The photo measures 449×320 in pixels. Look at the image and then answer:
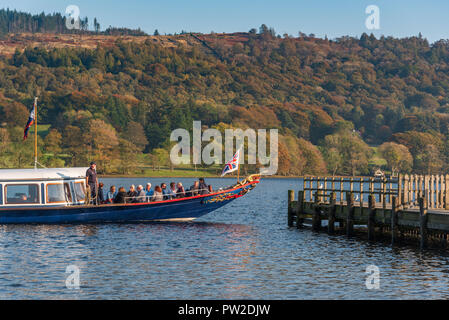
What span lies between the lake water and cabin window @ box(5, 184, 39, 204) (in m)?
1.76

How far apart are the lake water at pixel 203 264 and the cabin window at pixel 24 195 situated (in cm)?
176

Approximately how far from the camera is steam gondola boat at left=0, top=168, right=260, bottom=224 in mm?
44969

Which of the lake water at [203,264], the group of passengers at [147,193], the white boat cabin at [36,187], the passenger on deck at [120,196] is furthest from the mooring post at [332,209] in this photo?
the white boat cabin at [36,187]

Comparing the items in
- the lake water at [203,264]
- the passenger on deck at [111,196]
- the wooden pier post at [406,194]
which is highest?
the wooden pier post at [406,194]

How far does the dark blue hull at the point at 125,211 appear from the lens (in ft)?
148

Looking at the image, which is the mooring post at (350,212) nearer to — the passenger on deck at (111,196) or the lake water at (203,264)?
the lake water at (203,264)

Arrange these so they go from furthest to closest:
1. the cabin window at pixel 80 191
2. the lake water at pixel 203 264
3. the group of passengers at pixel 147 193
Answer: the group of passengers at pixel 147 193 < the cabin window at pixel 80 191 < the lake water at pixel 203 264

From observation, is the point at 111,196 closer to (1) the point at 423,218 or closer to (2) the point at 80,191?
Answer: (2) the point at 80,191

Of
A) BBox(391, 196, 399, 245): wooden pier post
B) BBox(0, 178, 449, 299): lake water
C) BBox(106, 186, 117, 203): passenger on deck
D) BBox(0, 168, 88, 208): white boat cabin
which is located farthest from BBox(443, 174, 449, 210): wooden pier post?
BBox(0, 168, 88, 208): white boat cabin

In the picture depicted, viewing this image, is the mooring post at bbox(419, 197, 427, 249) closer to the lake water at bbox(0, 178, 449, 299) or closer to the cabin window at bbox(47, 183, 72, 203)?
the lake water at bbox(0, 178, 449, 299)

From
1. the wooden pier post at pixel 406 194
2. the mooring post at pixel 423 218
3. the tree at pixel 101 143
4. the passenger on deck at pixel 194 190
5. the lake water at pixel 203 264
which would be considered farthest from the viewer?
A: the tree at pixel 101 143

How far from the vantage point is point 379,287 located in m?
27.5

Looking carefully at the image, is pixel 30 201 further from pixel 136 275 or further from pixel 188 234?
pixel 136 275
